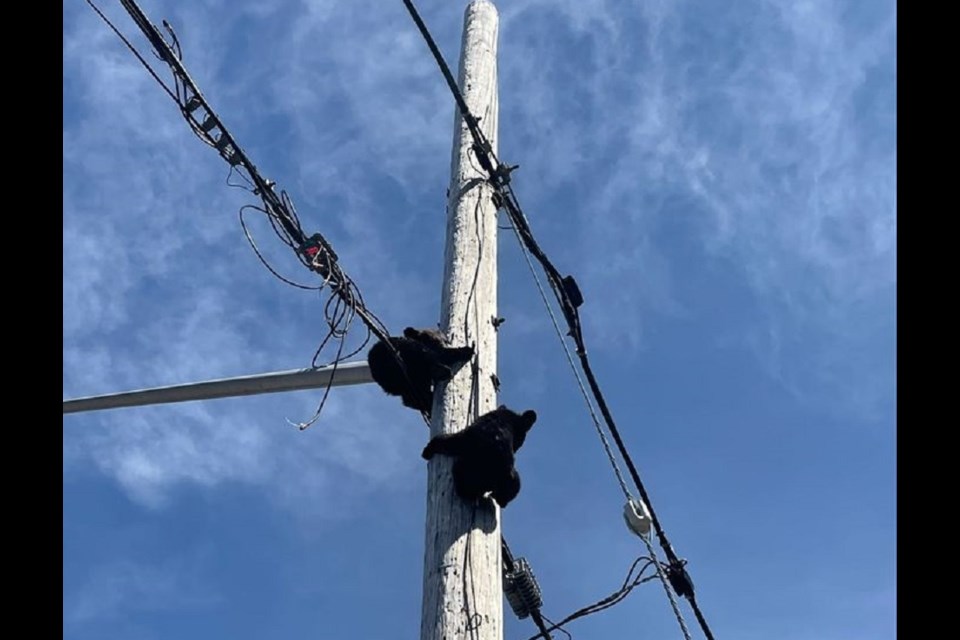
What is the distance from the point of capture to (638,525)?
6117mm

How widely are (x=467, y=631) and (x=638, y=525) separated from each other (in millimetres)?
2439

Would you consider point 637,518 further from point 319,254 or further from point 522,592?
point 319,254

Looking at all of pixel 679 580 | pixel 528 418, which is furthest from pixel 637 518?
pixel 528 418

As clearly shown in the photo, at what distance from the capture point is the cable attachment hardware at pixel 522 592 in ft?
18.8

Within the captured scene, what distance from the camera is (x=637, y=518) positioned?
612 centimetres

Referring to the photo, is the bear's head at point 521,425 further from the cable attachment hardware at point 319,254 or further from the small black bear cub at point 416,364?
the cable attachment hardware at point 319,254

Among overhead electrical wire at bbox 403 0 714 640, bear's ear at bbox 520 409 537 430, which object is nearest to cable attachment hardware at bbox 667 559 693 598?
overhead electrical wire at bbox 403 0 714 640

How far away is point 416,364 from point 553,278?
1.85 meters

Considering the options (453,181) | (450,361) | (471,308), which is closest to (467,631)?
(450,361)

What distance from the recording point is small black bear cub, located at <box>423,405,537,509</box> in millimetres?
4391

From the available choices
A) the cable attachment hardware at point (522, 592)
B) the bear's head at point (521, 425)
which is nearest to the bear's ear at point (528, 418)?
the bear's head at point (521, 425)
